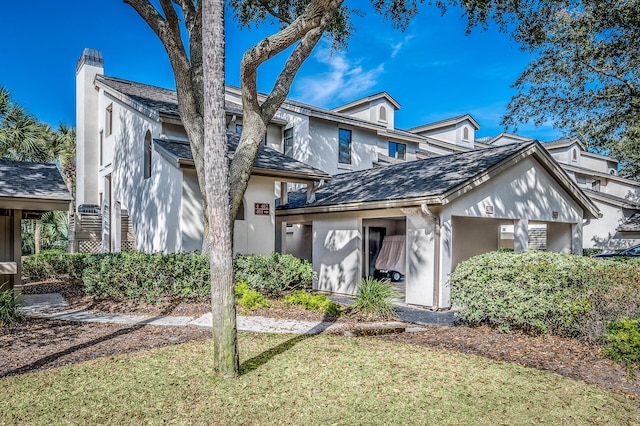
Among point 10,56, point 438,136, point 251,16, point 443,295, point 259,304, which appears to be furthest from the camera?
point 438,136

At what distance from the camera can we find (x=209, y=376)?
16.5 ft

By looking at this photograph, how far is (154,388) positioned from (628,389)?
5606 mm

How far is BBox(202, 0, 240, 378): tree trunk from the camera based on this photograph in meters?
4.88

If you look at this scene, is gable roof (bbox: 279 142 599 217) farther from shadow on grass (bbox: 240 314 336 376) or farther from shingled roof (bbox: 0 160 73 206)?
shingled roof (bbox: 0 160 73 206)

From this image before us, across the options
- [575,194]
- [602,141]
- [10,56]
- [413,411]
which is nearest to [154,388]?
[413,411]

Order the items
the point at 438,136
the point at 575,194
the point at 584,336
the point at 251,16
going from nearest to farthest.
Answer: the point at 584,336
the point at 251,16
the point at 575,194
the point at 438,136

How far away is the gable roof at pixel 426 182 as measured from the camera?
10.6 m

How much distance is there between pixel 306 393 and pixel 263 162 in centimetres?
939

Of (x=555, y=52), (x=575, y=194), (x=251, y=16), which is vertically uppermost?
(x=251, y=16)

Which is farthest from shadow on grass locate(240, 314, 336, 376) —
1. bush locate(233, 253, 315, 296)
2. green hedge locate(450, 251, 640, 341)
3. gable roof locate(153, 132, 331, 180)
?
gable roof locate(153, 132, 331, 180)

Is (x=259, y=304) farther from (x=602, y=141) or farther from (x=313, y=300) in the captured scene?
(x=602, y=141)

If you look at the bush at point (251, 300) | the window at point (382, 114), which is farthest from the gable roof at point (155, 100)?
the bush at point (251, 300)

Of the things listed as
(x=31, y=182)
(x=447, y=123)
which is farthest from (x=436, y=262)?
(x=447, y=123)

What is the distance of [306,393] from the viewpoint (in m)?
4.62
